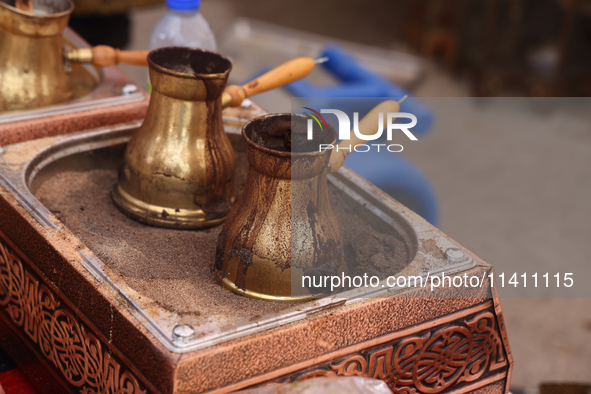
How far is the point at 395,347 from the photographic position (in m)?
0.73

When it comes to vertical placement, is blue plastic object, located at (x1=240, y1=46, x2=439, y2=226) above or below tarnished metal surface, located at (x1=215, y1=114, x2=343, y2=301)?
below

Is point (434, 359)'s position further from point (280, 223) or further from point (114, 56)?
point (114, 56)

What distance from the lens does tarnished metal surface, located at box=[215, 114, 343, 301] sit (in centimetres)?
73

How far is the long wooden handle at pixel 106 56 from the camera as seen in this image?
1.07 m

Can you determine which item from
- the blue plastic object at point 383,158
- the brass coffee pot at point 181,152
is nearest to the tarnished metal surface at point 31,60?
the brass coffee pot at point 181,152

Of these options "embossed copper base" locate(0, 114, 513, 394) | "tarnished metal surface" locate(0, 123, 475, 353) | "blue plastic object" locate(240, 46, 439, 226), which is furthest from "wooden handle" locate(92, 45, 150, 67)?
"blue plastic object" locate(240, 46, 439, 226)

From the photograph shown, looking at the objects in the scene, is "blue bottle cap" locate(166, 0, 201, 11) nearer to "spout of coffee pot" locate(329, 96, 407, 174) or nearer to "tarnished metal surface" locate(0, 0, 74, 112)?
"tarnished metal surface" locate(0, 0, 74, 112)

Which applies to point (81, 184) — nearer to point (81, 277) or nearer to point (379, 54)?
point (81, 277)

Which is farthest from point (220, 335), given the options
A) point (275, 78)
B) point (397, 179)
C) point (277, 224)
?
point (397, 179)

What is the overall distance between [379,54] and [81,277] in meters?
2.07

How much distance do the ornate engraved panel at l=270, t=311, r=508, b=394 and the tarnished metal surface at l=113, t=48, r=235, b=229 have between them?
0.30m

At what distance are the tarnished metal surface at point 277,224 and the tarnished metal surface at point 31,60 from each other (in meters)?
0.47

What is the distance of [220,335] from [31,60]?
647 millimetres

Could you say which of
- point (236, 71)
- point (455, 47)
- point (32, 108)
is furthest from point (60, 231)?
point (455, 47)
